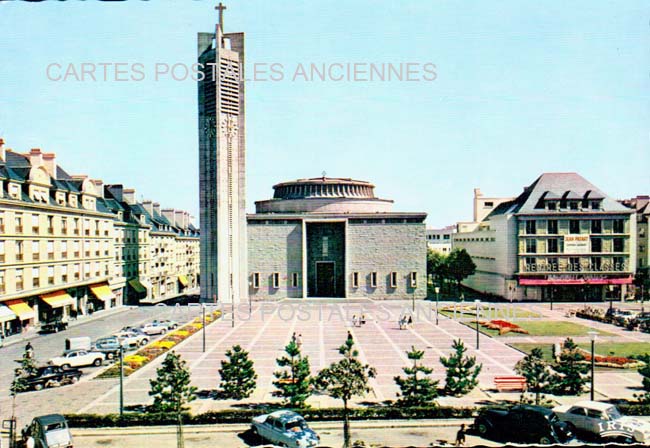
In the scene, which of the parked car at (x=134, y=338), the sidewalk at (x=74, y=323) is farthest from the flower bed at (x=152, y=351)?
the sidewalk at (x=74, y=323)

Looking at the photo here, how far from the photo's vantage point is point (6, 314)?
40.0m

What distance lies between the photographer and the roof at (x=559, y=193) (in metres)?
64.5

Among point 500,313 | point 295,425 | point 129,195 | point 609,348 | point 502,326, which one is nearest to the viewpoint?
point 295,425

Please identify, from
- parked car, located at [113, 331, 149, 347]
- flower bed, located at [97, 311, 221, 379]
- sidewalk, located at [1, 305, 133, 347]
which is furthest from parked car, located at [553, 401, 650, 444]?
sidewalk, located at [1, 305, 133, 347]

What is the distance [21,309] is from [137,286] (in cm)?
2682

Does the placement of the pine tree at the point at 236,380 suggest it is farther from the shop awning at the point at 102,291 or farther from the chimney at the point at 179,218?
the chimney at the point at 179,218

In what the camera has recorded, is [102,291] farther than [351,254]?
No

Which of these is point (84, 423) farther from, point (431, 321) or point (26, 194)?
point (431, 321)

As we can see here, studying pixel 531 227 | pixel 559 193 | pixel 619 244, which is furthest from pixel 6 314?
pixel 619 244

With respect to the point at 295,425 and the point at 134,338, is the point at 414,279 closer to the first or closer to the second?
the point at 134,338

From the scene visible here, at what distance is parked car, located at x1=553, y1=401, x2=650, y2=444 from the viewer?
1817cm

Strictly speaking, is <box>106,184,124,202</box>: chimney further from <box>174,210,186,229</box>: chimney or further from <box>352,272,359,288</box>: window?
<box>352,272,359,288</box>: window

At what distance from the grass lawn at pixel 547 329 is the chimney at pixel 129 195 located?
4871cm

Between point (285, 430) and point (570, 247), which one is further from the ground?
point (570, 247)
